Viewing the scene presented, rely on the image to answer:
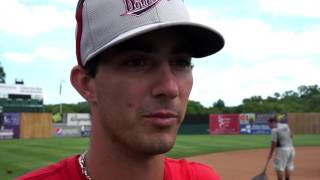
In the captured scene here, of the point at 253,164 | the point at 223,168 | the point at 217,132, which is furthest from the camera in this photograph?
the point at 217,132

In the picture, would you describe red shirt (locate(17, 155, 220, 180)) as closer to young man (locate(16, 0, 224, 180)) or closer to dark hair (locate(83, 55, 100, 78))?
young man (locate(16, 0, 224, 180))

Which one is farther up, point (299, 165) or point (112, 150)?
point (112, 150)

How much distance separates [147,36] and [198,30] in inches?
8.1

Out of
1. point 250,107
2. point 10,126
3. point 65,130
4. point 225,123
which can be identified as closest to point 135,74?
point 10,126

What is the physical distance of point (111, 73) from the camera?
167 centimetres

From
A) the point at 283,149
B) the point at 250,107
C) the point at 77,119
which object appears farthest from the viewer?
the point at 250,107

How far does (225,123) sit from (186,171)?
46668mm

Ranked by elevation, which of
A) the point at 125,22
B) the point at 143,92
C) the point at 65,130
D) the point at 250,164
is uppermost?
the point at 125,22

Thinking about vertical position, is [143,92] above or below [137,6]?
below

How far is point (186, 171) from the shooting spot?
86.9 inches

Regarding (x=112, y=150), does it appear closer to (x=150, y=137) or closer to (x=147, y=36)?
(x=150, y=137)

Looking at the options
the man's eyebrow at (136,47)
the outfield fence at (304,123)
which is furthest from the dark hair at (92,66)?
the outfield fence at (304,123)

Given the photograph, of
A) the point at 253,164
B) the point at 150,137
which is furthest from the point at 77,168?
the point at 253,164

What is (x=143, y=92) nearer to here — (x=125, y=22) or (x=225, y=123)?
(x=125, y=22)
